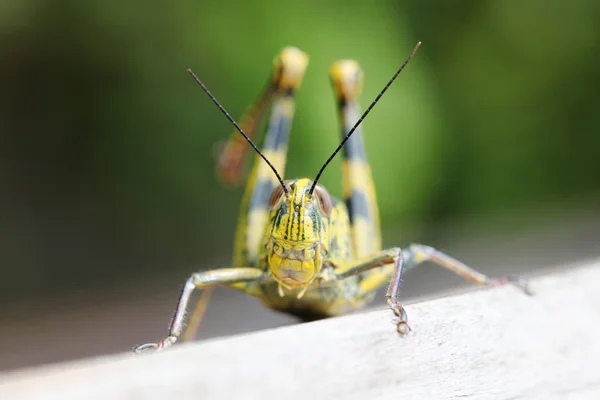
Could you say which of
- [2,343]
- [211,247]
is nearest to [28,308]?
[2,343]

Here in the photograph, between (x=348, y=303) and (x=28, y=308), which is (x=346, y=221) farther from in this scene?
(x=28, y=308)

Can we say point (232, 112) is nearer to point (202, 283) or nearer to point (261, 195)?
point (261, 195)

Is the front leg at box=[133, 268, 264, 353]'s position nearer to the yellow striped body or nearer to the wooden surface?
the yellow striped body

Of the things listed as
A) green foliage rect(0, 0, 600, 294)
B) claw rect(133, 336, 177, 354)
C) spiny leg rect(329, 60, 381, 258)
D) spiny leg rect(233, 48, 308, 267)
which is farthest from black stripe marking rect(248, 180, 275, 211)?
green foliage rect(0, 0, 600, 294)

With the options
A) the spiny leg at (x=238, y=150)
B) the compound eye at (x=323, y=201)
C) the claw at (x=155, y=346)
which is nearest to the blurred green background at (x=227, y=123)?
the spiny leg at (x=238, y=150)

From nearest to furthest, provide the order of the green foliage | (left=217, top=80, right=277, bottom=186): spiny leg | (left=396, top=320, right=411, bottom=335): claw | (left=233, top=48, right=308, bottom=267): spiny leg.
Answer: (left=396, top=320, right=411, bottom=335): claw → (left=233, top=48, right=308, bottom=267): spiny leg → (left=217, top=80, right=277, bottom=186): spiny leg → the green foliage

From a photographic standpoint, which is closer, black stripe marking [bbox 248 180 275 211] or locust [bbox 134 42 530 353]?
locust [bbox 134 42 530 353]

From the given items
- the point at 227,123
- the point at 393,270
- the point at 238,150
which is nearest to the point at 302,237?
the point at 393,270

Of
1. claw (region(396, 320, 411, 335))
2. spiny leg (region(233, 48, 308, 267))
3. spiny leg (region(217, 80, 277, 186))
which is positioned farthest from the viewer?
spiny leg (region(217, 80, 277, 186))
